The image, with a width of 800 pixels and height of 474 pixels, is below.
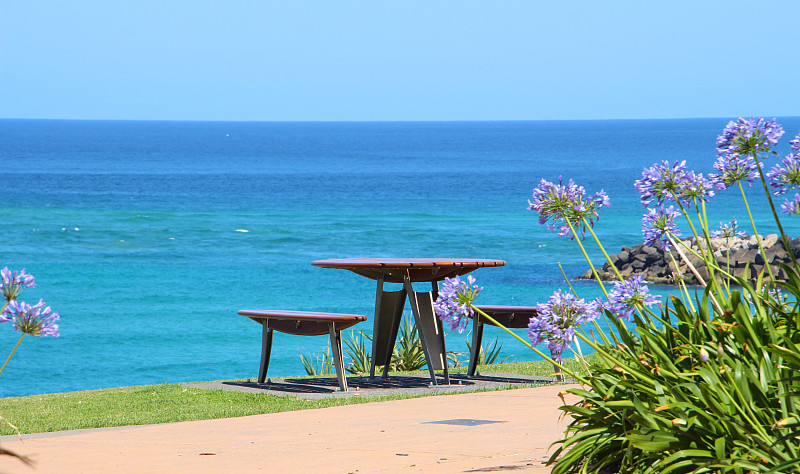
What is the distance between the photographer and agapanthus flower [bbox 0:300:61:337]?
2.82 meters

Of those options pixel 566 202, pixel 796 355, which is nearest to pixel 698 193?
pixel 566 202

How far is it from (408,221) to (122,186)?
113 ft

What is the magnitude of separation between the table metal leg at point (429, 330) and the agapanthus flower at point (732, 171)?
4928 millimetres

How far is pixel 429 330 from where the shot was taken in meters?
9.21

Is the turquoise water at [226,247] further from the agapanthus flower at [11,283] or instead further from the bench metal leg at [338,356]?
the agapanthus flower at [11,283]

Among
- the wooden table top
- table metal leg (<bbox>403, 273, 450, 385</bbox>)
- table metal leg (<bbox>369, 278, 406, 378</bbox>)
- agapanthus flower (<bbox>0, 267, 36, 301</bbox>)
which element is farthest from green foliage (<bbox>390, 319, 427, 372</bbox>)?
agapanthus flower (<bbox>0, 267, 36, 301</bbox>)

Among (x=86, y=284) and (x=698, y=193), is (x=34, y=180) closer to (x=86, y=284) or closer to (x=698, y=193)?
(x=86, y=284)

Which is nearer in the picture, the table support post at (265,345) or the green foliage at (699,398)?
the green foliage at (699,398)

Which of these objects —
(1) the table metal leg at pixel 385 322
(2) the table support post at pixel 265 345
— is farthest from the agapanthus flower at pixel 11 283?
(1) the table metal leg at pixel 385 322

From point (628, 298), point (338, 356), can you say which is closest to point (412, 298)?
point (338, 356)

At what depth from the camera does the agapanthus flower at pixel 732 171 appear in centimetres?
412

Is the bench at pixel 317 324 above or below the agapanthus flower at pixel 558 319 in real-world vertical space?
below

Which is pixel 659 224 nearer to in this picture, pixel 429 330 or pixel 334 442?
pixel 334 442

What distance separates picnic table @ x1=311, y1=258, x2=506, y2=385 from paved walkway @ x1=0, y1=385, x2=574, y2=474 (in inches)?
66.6
